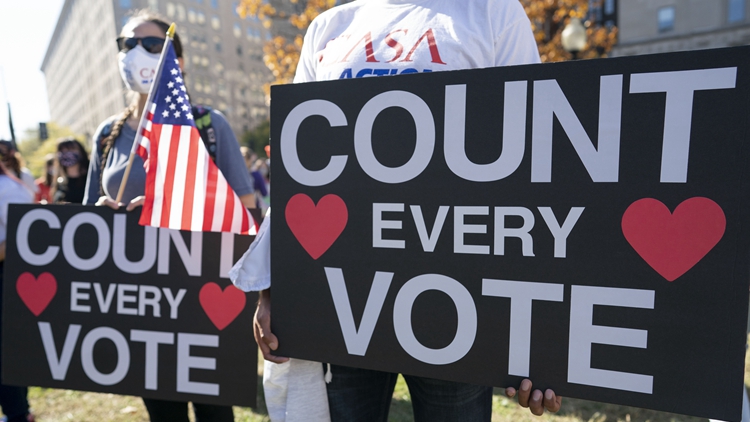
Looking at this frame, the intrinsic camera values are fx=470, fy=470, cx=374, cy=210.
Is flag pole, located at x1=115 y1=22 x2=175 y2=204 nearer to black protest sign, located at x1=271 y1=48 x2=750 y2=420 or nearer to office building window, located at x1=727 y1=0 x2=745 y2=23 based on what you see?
black protest sign, located at x1=271 y1=48 x2=750 y2=420

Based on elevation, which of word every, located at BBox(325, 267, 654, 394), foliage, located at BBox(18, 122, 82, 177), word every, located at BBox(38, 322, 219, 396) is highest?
foliage, located at BBox(18, 122, 82, 177)

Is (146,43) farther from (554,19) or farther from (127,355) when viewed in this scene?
(554,19)

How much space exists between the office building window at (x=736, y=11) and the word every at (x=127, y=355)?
2549cm

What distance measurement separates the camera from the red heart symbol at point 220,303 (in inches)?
72.4

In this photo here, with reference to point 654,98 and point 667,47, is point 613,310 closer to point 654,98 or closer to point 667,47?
point 654,98

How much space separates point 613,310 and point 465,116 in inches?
22.1

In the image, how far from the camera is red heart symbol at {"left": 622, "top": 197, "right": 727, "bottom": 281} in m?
0.98

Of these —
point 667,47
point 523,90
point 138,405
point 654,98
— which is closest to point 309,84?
point 523,90

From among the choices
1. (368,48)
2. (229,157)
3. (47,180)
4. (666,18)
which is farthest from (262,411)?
(666,18)

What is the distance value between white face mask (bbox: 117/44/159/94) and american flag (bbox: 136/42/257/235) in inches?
8.6

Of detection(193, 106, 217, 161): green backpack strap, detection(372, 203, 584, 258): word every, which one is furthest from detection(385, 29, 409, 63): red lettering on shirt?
detection(193, 106, 217, 161): green backpack strap

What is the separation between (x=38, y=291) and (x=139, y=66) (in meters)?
1.05

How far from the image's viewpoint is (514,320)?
1.13 meters

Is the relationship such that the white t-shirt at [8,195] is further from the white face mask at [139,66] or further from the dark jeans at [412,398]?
the dark jeans at [412,398]
